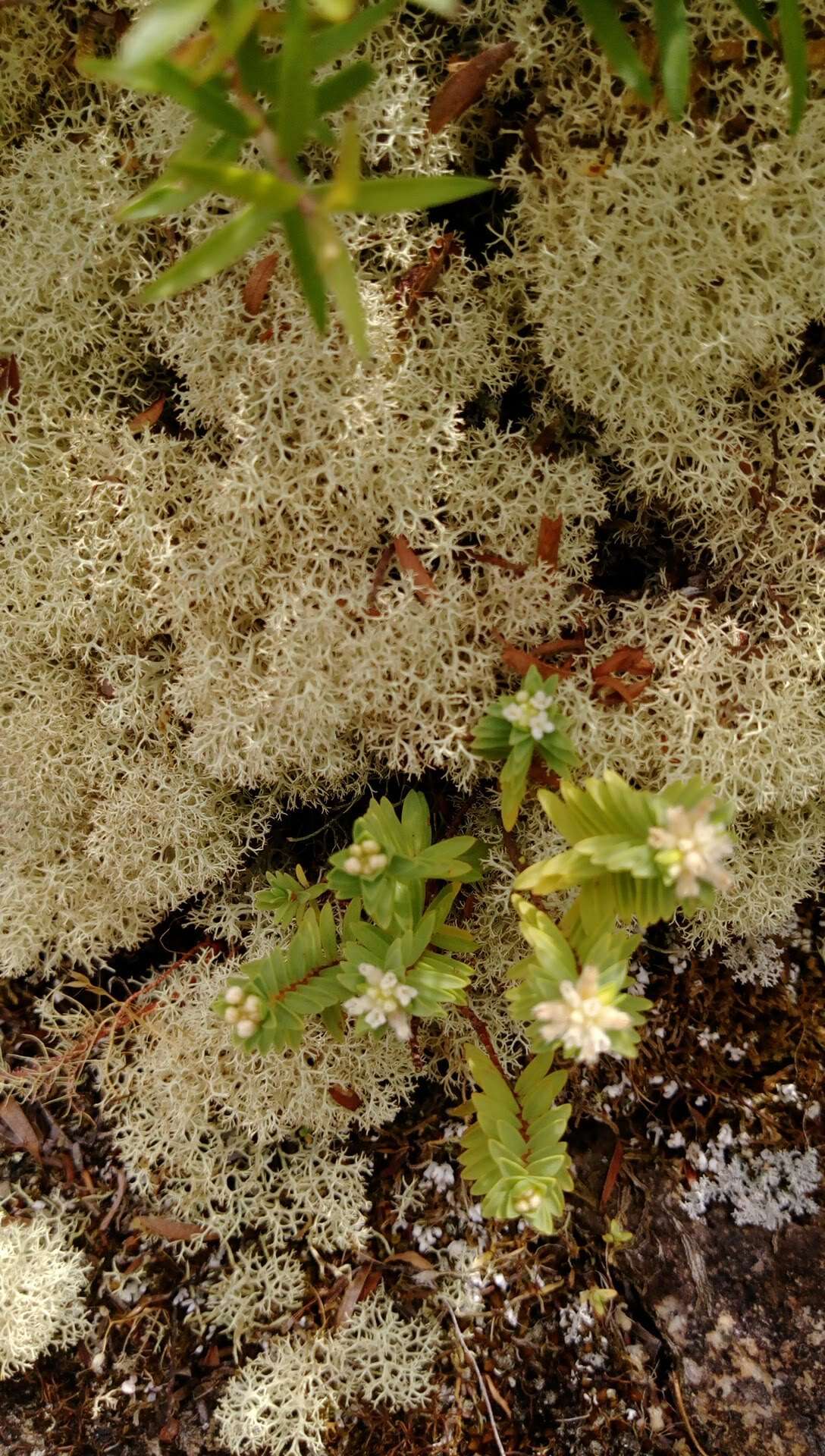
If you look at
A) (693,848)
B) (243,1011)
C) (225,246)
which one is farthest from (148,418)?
(693,848)

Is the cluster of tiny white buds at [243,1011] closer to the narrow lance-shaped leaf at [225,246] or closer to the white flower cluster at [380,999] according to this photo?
the white flower cluster at [380,999]

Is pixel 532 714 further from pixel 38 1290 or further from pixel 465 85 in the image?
pixel 38 1290

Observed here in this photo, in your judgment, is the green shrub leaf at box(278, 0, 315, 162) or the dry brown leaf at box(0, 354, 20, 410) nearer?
the green shrub leaf at box(278, 0, 315, 162)

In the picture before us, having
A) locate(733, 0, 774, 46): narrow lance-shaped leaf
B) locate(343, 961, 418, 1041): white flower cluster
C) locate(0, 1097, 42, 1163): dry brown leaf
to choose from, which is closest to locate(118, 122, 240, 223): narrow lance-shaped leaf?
locate(733, 0, 774, 46): narrow lance-shaped leaf

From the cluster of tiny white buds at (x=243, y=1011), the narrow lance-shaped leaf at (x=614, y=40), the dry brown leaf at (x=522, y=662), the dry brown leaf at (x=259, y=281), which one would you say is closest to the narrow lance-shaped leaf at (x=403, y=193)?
the narrow lance-shaped leaf at (x=614, y=40)

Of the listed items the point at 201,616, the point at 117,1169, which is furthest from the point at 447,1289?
the point at 201,616

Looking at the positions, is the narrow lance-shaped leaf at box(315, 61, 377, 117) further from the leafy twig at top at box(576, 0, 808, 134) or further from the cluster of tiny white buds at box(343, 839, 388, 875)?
the cluster of tiny white buds at box(343, 839, 388, 875)
